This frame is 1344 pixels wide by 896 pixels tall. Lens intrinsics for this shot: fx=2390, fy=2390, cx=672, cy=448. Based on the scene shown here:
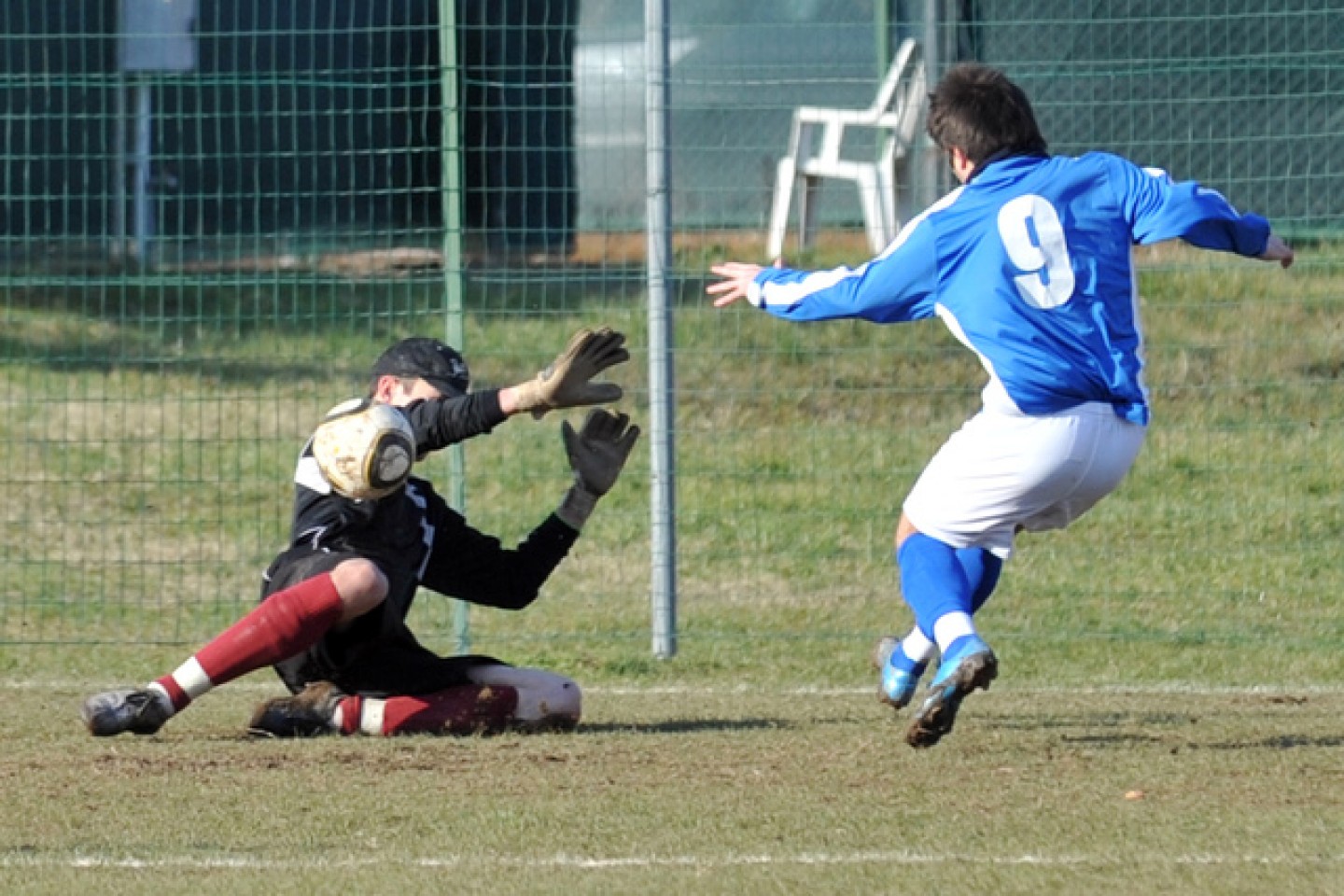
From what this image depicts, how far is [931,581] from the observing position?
6301 mm

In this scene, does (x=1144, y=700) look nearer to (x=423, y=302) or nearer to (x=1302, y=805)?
(x=1302, y=805)

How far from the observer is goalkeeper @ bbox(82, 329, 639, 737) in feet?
21.3

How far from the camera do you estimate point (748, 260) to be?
34.7 ft

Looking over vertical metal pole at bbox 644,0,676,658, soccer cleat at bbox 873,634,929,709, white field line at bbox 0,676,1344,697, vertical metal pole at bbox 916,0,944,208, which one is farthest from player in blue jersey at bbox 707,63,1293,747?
vertical metal pole at bbox 916,0,944,208

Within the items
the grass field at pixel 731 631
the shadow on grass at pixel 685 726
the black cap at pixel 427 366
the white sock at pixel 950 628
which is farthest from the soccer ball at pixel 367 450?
the white sock at pixel 950 628

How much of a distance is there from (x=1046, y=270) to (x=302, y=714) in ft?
8.02

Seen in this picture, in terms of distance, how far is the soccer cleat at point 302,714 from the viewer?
22.2ft

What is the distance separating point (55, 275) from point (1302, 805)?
777cm

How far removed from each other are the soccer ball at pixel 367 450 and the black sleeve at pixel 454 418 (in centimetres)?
10

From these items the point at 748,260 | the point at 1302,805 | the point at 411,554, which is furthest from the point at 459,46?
the point at 1302,805

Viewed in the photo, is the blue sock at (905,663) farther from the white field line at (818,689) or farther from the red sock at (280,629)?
the white field line at (818,689)

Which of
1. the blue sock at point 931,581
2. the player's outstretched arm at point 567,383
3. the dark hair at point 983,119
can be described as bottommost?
the blue sock at point 931,581

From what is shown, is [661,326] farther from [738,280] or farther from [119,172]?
→ [119,172]

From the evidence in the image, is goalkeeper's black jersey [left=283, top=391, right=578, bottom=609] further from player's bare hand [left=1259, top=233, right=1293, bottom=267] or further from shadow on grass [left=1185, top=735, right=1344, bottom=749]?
player's bare hand [left=1259, top=233, right=1293, bottom=267]
